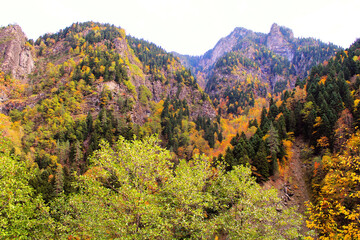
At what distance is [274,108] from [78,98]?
109956mm

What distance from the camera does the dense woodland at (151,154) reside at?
642 inches

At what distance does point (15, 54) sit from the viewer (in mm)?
141000

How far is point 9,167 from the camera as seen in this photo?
16281 millimetres

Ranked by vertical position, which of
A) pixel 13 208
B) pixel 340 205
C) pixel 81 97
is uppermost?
pixel 81 97

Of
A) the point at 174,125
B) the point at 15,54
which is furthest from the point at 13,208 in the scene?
the point at 15,54

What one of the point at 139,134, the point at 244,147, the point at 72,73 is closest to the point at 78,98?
the point at 72,73

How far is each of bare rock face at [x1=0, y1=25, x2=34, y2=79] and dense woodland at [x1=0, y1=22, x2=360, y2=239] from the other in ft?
19.8

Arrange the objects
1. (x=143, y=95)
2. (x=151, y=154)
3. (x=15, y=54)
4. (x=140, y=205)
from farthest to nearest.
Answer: (x=143, y=95), (x=15, y=54), (x=151, y=154), (x=140, y=205)

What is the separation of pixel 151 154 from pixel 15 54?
18028 cm

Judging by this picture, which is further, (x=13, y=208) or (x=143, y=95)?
(x=143, y=95)

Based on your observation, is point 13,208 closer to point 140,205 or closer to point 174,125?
point 140,205

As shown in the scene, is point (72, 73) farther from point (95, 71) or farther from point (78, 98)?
point (78, 98)

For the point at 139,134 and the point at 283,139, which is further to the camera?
the point at 139,134

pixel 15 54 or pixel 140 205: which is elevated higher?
pixel 15 54
